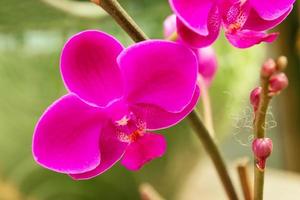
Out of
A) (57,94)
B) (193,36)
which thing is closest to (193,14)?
(193,36)

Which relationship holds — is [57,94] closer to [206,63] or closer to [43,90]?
[43,90]

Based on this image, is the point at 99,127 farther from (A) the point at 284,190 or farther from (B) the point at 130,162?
(A) the point at 284,190

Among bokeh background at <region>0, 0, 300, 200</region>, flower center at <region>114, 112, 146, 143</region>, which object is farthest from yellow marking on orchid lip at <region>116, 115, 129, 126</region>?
bokeh background at <region>0, 0, 300, 200</region>

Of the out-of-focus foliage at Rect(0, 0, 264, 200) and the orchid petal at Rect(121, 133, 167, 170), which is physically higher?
the orchid petal at Rect(121, 133, 167, 170)

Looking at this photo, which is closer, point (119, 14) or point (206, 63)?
point (119, 14)

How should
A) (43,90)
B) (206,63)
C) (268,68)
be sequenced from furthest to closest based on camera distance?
(43,90) < (206,63) < (268,68)

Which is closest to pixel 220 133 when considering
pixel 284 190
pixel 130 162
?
pixel 284 190

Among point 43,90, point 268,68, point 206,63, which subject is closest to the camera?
point 268,68

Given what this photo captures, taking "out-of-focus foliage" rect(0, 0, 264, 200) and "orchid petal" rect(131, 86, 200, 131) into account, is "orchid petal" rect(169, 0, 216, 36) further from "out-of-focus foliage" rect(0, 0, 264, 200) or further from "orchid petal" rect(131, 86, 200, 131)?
"out-of-focus foliage" rect(0, 0, 264, 200)
